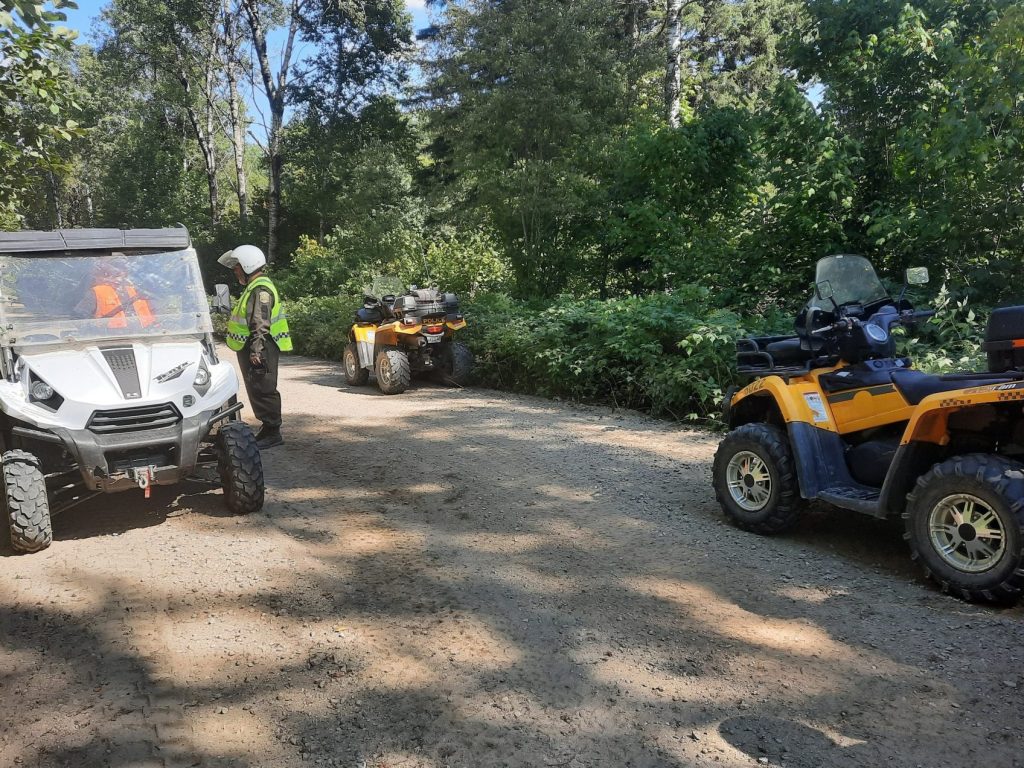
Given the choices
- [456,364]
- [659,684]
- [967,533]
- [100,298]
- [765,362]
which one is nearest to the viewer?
[659,684]

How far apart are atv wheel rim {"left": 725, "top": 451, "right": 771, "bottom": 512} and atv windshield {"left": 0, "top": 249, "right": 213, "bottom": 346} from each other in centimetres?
405

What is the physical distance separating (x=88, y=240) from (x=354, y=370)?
22.2ft

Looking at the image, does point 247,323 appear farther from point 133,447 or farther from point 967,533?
point 967,533

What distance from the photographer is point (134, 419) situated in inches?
197

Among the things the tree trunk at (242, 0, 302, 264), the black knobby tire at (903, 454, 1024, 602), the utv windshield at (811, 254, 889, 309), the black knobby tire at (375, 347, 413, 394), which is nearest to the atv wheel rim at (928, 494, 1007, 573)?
the black knobby tire at (903, 454, 1024, 602)

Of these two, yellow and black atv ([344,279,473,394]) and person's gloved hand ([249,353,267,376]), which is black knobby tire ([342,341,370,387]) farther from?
person's gloved hand ([249,353,267,376])

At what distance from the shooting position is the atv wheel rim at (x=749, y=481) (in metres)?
5.00

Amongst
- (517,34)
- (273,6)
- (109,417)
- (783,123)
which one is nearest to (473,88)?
(517,34)

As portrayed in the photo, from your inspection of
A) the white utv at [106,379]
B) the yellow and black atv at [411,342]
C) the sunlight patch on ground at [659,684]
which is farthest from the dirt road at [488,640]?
the yellow and black atv at [411,342]

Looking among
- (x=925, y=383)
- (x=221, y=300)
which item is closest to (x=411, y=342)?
(x=221, y=300)

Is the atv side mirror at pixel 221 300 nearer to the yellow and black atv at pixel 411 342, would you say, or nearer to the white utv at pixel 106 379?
the white utv at pixel 106 379

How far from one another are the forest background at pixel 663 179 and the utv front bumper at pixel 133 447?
2810mm

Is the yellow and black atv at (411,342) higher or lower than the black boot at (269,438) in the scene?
higher

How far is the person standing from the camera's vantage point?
757cm
